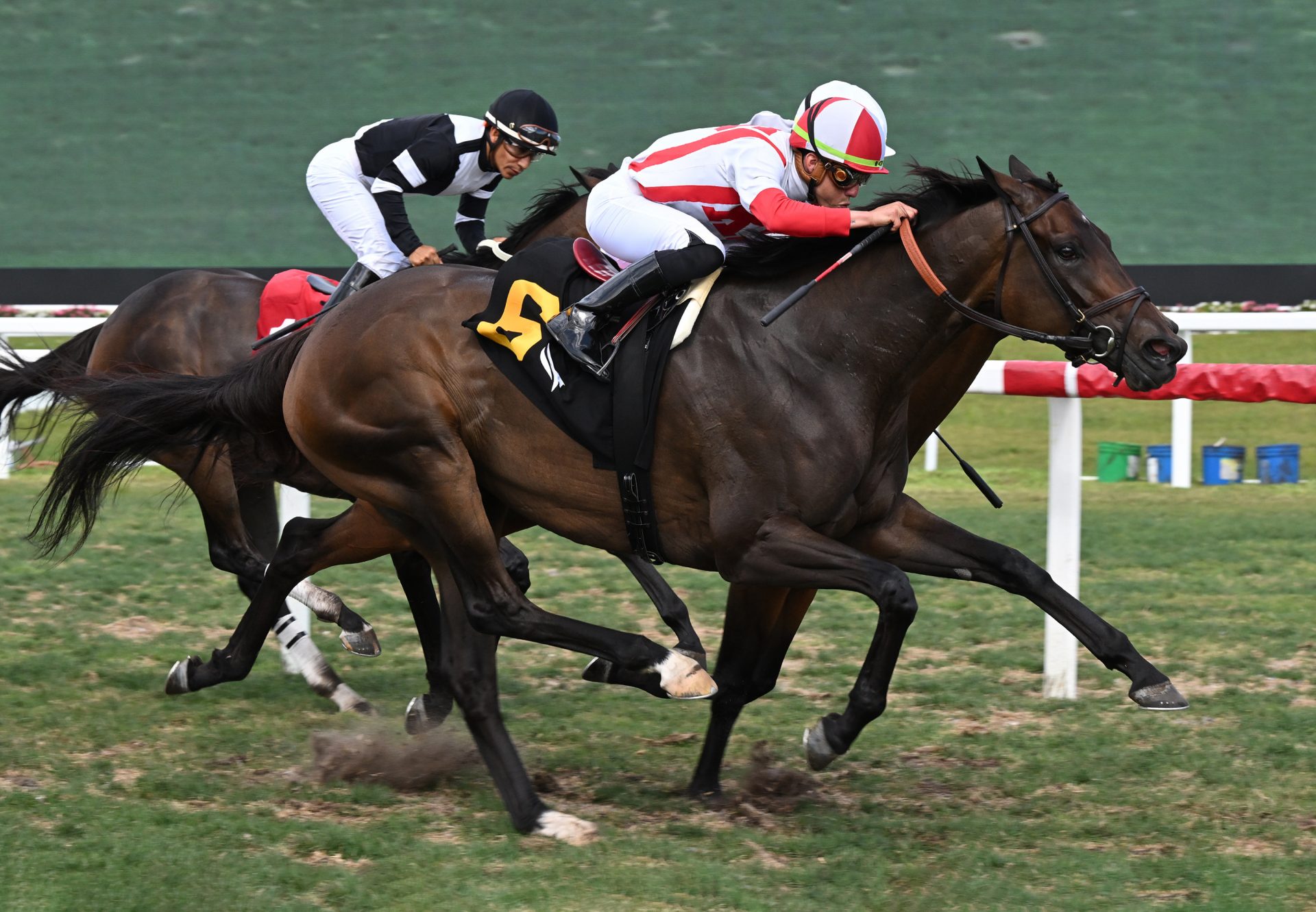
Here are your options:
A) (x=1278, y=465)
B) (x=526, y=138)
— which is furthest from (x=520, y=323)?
(x=1278, y=465)

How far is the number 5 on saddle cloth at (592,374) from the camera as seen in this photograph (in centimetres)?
383

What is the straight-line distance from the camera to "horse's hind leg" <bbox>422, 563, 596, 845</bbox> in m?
3.82

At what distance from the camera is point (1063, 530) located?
5.01 m

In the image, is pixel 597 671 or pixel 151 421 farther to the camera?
pixel 597 671

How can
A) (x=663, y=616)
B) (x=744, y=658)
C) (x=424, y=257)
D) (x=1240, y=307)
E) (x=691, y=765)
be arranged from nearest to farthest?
(x=744, y=658)
(x=691, y=765)
(x=424, y=257)
(x=663, y=616)
(x=1240, y=307)

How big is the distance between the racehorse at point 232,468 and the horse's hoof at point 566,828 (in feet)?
3.83

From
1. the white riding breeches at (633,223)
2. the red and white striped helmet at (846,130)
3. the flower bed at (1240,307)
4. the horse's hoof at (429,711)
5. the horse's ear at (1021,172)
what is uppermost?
the red and white striped helmet at (846,130)

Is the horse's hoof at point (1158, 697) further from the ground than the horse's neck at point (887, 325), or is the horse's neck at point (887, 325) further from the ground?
the horse's neck at point (887, 325)

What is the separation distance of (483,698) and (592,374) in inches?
37.6

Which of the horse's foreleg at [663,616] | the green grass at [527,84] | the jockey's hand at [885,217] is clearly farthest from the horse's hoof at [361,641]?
the green grass at [527,84]

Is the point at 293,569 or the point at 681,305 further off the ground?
the point at 681,305

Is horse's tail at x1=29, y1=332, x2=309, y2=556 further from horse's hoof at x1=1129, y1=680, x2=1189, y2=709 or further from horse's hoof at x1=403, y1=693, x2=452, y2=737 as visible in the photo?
horse's hoof at x1=1129, y1=680, x2=1189, y2=709

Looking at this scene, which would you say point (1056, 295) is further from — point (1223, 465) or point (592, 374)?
point (1223, 465)

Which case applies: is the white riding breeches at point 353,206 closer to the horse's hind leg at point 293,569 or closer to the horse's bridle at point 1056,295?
the horse's hind leg at point 293,569
